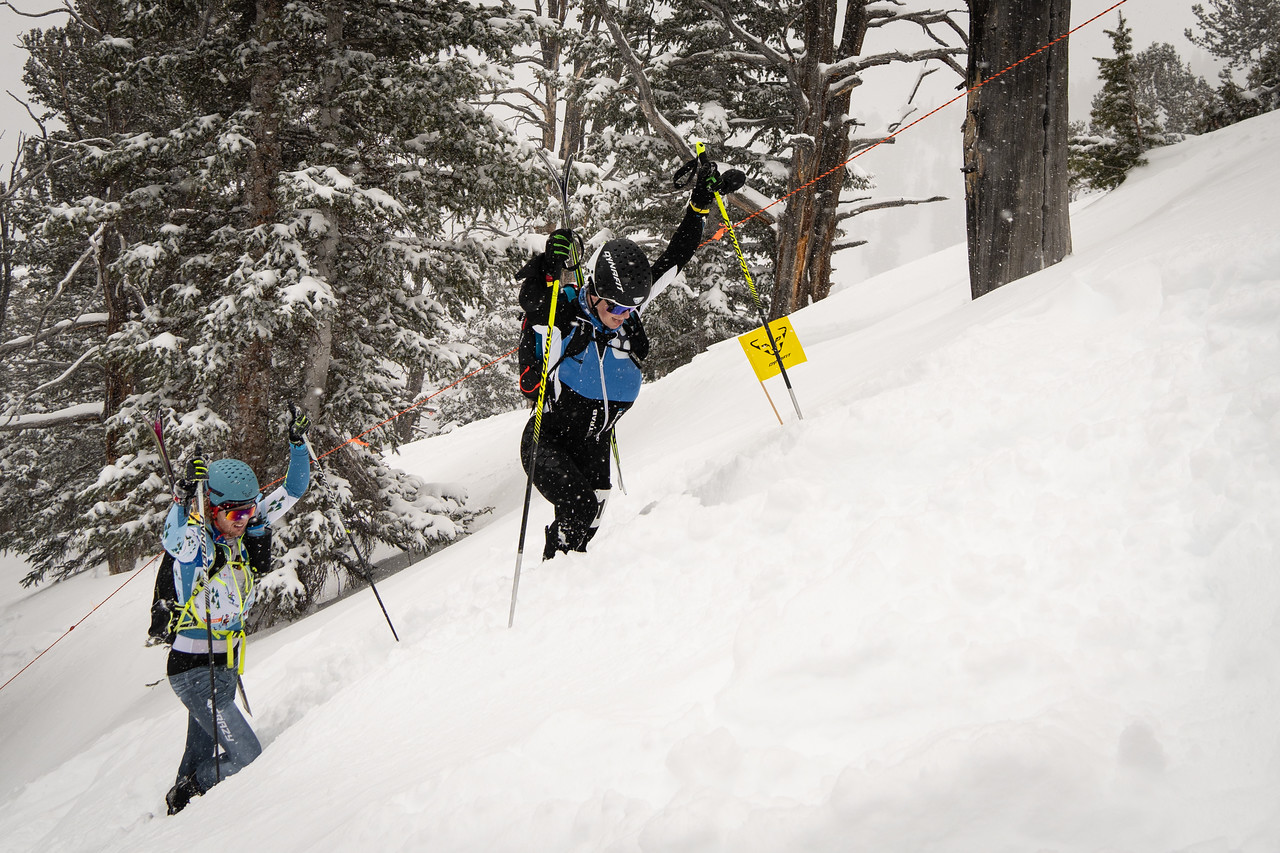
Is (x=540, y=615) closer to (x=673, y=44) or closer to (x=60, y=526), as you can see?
(x=673, y=44)

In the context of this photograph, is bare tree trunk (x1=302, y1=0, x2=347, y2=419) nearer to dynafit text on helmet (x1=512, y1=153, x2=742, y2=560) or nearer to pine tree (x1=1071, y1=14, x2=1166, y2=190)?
dynafit text on helmet (x1=512, y1=153, x2=742, y2=560)

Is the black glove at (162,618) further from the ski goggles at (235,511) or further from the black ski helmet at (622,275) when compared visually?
the black ski helmet at (622,275)

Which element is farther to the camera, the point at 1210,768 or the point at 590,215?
the point at 590,215

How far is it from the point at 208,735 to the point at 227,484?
5.01ft

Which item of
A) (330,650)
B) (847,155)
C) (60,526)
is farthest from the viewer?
(60,526)

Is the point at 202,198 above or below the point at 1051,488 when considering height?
above

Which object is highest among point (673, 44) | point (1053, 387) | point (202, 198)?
point (673, 44)

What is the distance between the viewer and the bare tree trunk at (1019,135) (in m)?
5.21

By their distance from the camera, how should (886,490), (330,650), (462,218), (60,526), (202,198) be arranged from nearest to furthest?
(886,490)
(330,650)
(202,198)
(462,218)
(60,526)

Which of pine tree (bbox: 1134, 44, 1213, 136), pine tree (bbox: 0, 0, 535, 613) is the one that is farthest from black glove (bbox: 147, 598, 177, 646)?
pine tree (bbox: 1134, 44, 1213, 136)

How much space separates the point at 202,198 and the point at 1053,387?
954cm

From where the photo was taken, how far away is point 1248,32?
1283 inches

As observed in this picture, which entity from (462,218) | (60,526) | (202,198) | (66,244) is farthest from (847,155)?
(60,526)

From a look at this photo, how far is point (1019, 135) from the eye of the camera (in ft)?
17.3
